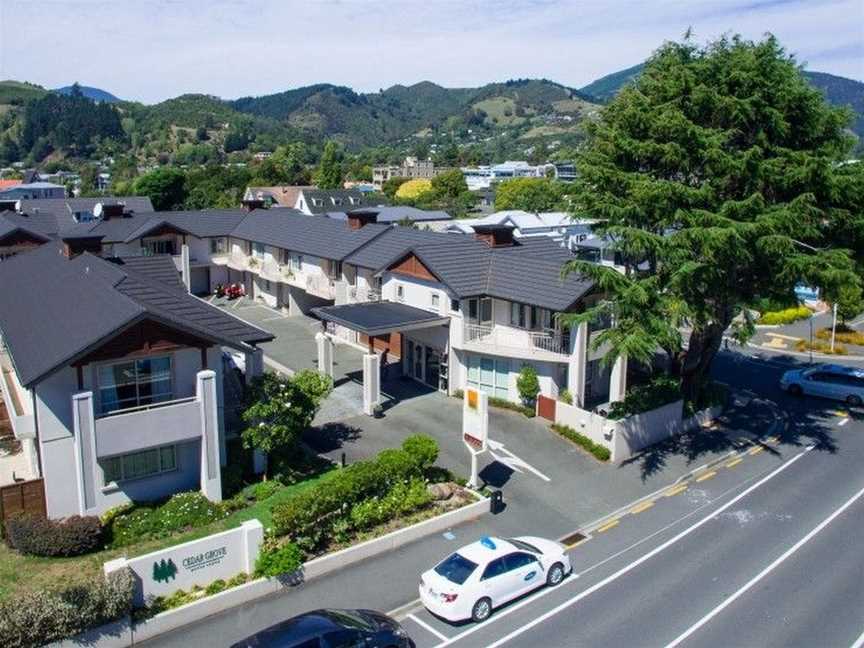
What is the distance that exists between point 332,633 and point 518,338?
19.4 m

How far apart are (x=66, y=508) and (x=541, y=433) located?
58.3 ft

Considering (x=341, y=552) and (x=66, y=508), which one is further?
(x=66, y=508)

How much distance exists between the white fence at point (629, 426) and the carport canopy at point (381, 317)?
7.58m

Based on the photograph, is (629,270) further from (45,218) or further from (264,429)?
(45,218)

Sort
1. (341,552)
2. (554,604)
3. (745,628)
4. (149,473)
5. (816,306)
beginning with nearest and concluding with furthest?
(745,628)
(554,604)
(341,552)
(149,473)
(816,306)

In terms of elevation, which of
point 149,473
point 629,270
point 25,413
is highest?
point 629,270

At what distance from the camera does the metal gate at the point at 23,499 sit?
21750mm

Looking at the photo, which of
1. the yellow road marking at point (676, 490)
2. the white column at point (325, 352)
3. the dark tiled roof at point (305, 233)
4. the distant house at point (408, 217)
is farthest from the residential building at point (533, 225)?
the yellow road marking at point (676, 490)

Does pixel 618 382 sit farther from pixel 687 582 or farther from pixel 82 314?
pixel 82 314

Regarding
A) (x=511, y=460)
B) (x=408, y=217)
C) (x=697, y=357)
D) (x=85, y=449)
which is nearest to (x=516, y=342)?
(x=511, y=460)

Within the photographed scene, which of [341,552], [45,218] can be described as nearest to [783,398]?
[341,552]

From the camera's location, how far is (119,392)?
23.2 metres

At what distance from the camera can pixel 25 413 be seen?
931 inches

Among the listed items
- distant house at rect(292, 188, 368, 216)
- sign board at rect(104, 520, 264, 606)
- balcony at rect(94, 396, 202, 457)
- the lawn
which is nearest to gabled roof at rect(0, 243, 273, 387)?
balcony at rect(94, 396, 202, 457)
